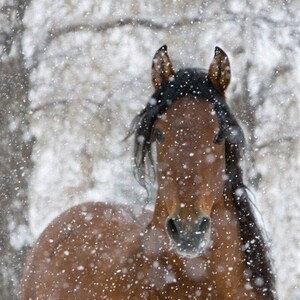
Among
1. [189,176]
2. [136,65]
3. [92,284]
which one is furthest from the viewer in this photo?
[136,65]

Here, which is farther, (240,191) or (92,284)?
(92,284)

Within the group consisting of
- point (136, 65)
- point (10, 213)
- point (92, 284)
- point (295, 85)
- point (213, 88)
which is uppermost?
point (136, 65)

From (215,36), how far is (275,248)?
2310 millimetres

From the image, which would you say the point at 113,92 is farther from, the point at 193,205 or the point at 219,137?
the point at 193,205

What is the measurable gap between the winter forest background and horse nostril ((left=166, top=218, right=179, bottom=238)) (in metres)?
4.98

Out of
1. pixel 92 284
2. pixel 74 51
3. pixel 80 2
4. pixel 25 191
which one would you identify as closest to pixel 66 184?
pixel 25 191

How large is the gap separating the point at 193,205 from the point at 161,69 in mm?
625

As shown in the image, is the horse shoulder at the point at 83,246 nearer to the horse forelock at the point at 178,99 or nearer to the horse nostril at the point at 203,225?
the horse forelock at the point at 178,99

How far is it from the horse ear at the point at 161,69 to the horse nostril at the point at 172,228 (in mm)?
600

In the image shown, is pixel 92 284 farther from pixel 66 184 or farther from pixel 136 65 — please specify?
pixel 136 65

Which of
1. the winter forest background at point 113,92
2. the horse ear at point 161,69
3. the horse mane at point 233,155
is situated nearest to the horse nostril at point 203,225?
the horse mane at point 233,155

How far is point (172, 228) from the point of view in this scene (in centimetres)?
254

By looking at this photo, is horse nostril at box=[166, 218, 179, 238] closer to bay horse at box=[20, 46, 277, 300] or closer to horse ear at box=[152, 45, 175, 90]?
bay horse at box=[20, 46, 277, 300]

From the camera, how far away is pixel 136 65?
8.25m
